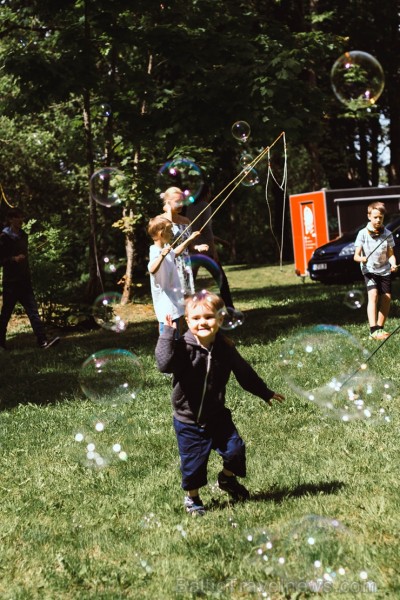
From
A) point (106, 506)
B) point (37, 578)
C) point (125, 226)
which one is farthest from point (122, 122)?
point (37, 578)

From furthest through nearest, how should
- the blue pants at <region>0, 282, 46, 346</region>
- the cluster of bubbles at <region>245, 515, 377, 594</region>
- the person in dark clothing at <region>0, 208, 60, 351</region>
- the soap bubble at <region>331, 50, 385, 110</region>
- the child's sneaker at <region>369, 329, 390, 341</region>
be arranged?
the blue pants at <region>0, 282, 46, 346</region>
the person in dark clothing at <region>0, 208, 60, 351</region>
the child's sneaker at <region>369, 329, 390, 341</region>
the soap bubble at <region>331, 50, 385, 110</region>
the cluster of bubbles at <region>245, 515, 377, 594</region>

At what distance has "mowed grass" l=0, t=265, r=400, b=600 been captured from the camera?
386 cm

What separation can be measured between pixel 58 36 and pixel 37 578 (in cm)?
1109

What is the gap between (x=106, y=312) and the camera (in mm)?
13711

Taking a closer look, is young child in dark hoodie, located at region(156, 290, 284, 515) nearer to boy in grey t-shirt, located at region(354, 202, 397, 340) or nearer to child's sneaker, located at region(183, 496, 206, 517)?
child's sneaker, located at region(183, 496, 206, 517)

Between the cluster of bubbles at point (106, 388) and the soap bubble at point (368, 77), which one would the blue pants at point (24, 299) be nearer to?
the soap bubble at point (368, 77)

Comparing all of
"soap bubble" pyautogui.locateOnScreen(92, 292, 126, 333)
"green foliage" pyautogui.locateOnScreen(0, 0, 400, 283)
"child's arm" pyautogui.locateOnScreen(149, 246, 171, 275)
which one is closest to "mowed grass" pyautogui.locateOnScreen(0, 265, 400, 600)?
"child's arm" pyautogui.locateOnScreen(149, 246, 171, 275)

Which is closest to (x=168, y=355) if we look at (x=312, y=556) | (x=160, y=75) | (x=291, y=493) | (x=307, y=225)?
(x=291, y=493)

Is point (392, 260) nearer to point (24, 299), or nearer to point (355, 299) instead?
point (355, 299)

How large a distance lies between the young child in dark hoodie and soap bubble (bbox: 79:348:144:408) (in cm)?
173

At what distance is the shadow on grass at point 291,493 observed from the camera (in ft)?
15.7

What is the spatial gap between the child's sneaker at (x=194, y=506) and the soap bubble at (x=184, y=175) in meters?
5.23

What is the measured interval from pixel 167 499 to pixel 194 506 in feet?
0.91

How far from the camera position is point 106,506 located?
496 centimetres
